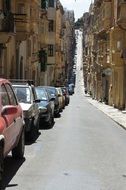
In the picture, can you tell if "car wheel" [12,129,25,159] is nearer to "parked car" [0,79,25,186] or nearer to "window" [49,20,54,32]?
"parked car" [0,79,25,186]

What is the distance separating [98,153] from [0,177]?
569cm

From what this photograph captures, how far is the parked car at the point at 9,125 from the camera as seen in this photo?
34.1ft

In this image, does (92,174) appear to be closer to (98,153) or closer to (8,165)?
(8,165)

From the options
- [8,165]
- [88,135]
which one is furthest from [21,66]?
[8,165]

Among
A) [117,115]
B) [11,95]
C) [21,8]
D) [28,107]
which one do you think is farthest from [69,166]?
[21,8]

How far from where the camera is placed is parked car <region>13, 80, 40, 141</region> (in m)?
17.4

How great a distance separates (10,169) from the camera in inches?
476

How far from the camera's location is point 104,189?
1005 cm

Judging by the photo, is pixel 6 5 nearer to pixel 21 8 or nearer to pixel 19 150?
pixel 21 8

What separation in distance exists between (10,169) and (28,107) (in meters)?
5.74

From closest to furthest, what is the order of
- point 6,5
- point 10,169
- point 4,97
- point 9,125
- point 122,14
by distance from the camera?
point 9,125
point 4,97
point 10,169
point 6,5
point 122,14

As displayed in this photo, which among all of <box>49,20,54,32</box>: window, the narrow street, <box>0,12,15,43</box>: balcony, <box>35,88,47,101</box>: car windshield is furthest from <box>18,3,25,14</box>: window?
<box>49,20,54,32</box>: window

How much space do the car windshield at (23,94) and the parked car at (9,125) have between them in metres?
5.54

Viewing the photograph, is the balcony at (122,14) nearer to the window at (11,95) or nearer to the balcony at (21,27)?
the balcony at (21,27)
